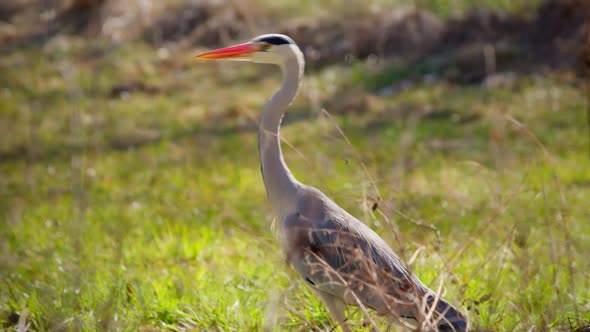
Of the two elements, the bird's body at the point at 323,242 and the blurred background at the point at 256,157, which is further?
the blurred background at the point at 256,157

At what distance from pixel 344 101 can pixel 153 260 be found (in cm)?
466

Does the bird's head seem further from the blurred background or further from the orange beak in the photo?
the blurred background

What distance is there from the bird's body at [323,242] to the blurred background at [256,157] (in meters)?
0.14

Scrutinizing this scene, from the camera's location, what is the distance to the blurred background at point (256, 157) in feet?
11.8

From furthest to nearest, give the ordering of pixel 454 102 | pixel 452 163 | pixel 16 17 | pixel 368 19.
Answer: pixel 16 17, pixel 368 19, pixel 454 102, pixel 452 163

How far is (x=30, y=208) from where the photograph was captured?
6141mm

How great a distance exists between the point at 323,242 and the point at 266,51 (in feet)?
3.28

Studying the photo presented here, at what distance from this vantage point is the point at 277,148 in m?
3.39

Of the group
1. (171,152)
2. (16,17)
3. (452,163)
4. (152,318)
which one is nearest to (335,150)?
(452,163)

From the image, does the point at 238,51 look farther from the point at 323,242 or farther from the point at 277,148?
the point at 323,242

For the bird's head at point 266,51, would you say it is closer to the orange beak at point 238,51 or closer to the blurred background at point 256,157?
the orange beak at point 238,51

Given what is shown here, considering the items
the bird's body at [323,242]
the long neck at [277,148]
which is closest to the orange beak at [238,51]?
the bird's body at [323,242]

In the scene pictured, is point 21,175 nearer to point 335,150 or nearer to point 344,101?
point 335,150

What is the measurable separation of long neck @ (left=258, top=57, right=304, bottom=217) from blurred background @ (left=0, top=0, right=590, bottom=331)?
0.52 ft
